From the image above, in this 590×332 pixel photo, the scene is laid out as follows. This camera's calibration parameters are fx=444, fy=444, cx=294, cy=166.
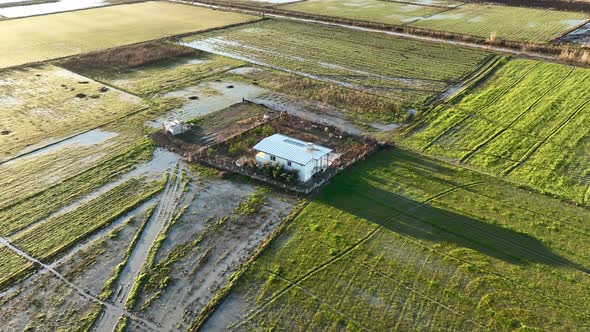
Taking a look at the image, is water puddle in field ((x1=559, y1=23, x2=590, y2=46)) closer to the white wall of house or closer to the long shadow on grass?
the long shadow on grass

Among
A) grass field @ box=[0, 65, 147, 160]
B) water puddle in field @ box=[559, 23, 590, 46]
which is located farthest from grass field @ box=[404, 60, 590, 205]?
grass field @ box=[0, 65, 147, 160]

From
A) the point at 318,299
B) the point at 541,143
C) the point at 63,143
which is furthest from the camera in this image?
the point at 63,143

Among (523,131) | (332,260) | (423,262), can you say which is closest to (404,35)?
(523,131)

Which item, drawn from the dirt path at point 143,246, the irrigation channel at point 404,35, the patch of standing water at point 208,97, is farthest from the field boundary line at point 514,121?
the patch of standing water at point 208,97

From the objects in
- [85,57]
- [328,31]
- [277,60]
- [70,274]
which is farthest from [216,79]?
[70,274]

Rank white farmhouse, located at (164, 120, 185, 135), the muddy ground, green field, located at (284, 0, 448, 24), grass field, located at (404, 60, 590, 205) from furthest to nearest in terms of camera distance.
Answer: green field, located at (284, 0, 448, 24) < white farmhouse, located at (164, 120, 185, 135) < grass field, located at (404, 60, 590, 205) < the muddy ground

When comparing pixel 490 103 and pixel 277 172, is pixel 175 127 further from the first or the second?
pixel 490 103
